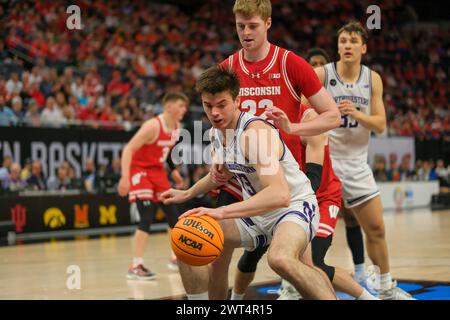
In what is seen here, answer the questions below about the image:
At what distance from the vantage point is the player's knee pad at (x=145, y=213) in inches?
380

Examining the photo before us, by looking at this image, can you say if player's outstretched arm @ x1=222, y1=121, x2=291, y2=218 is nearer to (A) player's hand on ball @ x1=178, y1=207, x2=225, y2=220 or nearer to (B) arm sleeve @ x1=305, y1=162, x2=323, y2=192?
(A) player's hand on ball @ x1=178, y1=207, x2=225, y2=220

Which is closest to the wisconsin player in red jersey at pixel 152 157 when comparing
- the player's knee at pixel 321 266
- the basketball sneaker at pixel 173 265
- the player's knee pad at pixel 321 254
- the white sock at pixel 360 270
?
the basketball sneaker at pixel 173 265

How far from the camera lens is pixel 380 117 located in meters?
7.14

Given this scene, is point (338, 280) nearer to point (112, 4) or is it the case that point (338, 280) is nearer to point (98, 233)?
point (98, 233)

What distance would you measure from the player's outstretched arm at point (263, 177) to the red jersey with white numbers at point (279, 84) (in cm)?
76

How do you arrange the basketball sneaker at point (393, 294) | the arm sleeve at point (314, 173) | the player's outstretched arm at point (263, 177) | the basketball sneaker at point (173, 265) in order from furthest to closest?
the basketball sneaker at point (173, 265) → the basketball sneaker at point (393, 294) → the arm sleeve at point (314, 173) → the player's outstretched arm at point (263, 177)

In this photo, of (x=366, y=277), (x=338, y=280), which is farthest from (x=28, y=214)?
(x=338, y=280)

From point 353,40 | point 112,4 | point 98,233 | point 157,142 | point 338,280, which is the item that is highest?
point 112,4

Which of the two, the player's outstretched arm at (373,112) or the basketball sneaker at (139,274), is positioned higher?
the player's outstretched arm at (373,112)

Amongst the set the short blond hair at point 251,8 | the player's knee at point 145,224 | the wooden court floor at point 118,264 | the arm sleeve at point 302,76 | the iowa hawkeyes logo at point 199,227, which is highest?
the short blond hair at point 251,8

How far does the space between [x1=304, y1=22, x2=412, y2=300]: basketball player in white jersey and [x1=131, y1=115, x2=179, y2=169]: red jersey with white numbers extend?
3.13 metres

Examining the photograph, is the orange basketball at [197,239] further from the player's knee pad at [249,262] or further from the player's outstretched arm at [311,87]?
the player's knee pad at [249,262]

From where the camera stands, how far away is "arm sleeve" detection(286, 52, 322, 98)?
561 centimetres
